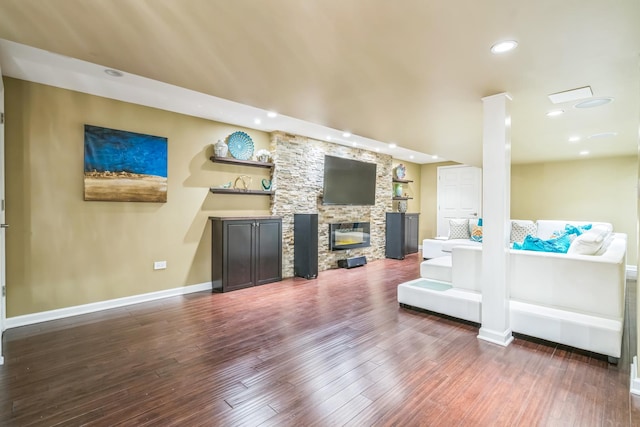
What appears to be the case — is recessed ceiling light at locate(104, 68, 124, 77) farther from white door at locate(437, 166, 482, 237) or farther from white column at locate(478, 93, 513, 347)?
white door at locate(437, 166, 482, 237)

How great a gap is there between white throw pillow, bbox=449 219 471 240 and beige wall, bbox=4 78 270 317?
19.2 ft

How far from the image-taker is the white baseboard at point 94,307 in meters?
3.18

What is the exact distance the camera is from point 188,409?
1846mm

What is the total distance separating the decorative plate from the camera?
4.81 m

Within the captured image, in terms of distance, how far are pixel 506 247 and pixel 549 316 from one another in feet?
2.29

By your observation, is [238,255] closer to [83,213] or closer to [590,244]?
[83,213]

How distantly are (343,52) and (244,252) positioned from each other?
3.35 m

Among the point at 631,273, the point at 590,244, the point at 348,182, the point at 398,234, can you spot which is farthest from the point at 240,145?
the point at 631,273

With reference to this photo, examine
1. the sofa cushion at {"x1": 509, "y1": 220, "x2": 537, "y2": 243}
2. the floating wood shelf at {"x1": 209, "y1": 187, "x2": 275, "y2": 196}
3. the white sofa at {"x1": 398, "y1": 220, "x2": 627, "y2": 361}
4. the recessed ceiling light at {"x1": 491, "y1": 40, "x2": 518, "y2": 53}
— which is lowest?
the white sofa at {"x1": 398, "y1": 220, "x2": 627, "y2": 361}

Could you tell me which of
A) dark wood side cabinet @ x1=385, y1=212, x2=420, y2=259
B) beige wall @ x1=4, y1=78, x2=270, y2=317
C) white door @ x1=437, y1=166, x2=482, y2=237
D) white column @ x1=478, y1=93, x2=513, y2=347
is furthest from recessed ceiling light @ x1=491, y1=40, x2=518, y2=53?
white door @ x1=437, y1=166, x2=482, y2=237

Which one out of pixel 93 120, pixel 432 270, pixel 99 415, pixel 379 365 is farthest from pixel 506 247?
pixel 93 120

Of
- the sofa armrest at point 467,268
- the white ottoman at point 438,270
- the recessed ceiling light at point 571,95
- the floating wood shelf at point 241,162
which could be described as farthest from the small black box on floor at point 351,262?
the recessed ceiling light at point 571,95

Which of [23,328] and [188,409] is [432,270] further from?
[23,328]

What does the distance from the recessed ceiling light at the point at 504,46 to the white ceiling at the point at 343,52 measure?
5 cm
